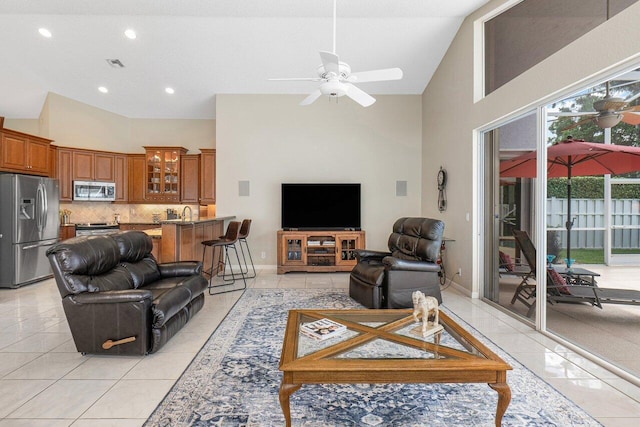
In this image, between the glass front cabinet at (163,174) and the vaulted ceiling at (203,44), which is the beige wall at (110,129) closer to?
the vaulted ceiling at (203,44)

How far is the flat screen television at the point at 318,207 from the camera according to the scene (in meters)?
6.28

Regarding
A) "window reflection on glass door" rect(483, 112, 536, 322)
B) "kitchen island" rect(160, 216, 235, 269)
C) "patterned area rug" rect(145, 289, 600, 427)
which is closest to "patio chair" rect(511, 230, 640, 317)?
"window reflection on glass door" rect(483, 112, 536, 322)

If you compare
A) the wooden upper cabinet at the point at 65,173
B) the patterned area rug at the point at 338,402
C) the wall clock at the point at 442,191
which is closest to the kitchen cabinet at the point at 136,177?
the wooden upper cabinet at the point at 65,173

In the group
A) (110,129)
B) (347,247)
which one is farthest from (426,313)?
(110,129)

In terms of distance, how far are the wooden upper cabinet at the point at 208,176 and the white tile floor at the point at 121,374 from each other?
3.65 meters

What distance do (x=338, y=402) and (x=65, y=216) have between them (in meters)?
7.15

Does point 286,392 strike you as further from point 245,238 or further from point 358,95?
point 245,238

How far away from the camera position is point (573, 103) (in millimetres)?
2994

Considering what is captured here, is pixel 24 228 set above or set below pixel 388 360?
above

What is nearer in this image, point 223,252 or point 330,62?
point 330,62

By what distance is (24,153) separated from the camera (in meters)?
5.50

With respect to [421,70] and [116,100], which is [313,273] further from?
[116,100]

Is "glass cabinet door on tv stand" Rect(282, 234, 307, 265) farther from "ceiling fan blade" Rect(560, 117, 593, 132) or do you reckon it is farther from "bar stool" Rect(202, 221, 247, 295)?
"ceiling fan blade" Rect(560, 117, 593, 132)

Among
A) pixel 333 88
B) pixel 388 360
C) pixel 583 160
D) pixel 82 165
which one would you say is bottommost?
pixel 388 360
